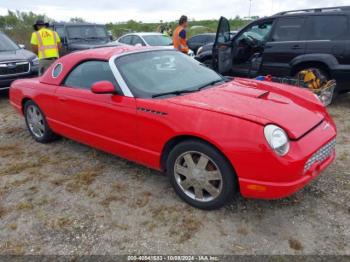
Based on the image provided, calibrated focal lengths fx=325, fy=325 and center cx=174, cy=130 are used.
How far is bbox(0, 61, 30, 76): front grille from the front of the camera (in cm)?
755

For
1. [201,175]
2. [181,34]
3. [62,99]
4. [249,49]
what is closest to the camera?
[201,175]

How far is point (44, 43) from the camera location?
768 cm

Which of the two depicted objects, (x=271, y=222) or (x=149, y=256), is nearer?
(x=149, y=256)

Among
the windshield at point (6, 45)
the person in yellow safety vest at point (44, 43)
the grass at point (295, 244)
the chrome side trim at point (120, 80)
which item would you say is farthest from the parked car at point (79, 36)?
the grass at point (295, 244)

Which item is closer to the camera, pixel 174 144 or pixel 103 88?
pixel 174 144

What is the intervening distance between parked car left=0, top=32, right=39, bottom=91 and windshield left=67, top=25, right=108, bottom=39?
420cm

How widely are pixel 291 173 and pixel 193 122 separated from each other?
3.06ft

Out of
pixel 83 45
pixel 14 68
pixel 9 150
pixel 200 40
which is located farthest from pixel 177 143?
pixel 200 40

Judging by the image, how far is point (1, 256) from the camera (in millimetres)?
2695

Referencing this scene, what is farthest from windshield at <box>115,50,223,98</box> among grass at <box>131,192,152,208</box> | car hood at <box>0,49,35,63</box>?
car hood at <box>0,49,35,63</box>

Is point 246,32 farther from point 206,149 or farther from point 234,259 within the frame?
point 234,259

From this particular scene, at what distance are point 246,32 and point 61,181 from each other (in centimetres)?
567

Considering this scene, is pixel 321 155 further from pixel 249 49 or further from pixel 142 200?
pixel 249 49

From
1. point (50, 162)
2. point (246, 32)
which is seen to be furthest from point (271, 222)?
point (246, 32)
